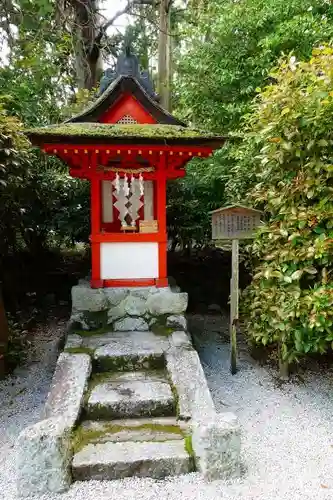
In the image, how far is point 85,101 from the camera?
8055mm

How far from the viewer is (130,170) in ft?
17.1

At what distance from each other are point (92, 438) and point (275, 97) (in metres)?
3.78

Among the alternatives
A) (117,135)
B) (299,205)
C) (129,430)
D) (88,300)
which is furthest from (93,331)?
(299,205)

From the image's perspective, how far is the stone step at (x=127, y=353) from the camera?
4.39 meters

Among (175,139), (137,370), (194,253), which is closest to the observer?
(137,370)

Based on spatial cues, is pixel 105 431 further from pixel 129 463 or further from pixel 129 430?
pixel 129 463

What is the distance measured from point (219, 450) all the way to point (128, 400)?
1.08 m

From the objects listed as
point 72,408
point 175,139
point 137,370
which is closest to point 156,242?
point 175,139

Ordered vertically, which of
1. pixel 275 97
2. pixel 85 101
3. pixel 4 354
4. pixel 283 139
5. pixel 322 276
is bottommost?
pixel 4 354

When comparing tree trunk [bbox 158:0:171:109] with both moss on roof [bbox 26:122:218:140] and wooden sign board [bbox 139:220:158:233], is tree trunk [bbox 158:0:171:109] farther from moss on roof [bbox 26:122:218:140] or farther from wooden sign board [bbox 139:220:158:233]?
wooden sign board [bbox 139:220:158:233]

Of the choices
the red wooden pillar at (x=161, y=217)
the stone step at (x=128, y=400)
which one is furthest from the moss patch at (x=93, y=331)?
the stone step at (x=128, y=400)

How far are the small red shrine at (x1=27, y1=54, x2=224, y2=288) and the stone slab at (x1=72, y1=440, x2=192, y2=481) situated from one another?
2660 millimetres

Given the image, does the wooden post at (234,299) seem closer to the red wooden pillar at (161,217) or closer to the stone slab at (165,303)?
the stone slab at (165,303)

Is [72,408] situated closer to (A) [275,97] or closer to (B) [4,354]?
(B) [4,354]
